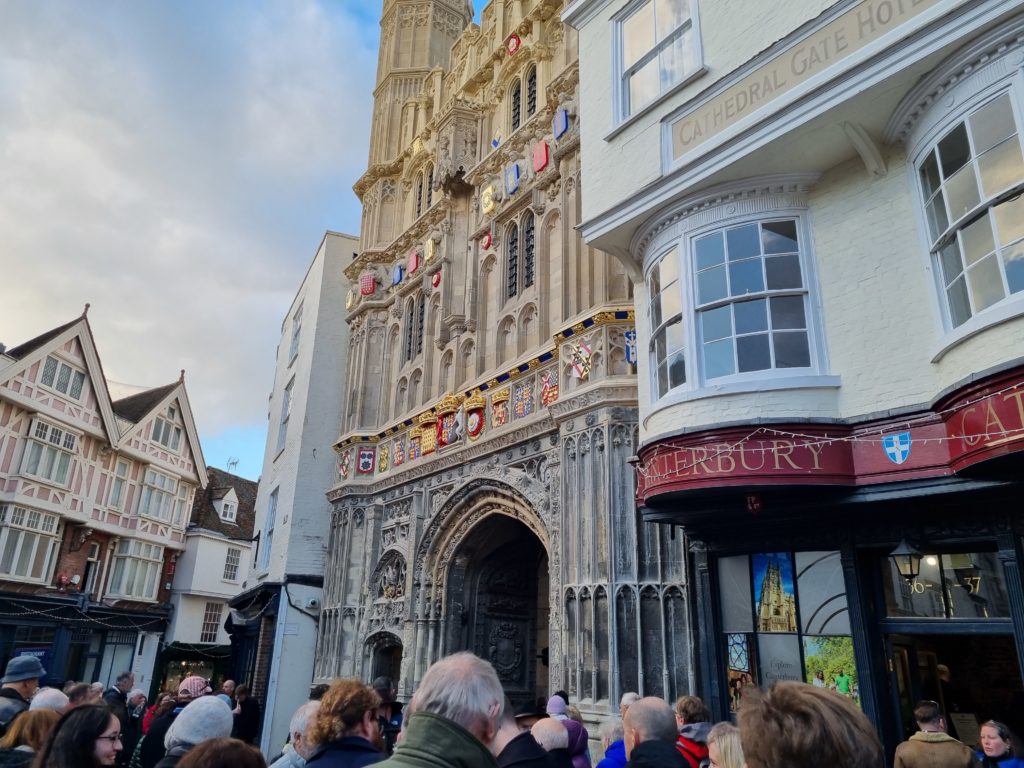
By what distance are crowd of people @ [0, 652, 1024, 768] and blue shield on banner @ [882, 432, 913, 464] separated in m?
2.45

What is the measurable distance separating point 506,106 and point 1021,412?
1491 cm

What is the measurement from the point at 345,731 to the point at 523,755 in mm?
939

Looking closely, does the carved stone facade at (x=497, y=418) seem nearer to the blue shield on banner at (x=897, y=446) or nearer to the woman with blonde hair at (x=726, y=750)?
the blue shield on banner at (x=897, y=446)

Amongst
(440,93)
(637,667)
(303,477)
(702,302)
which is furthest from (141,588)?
(702,302)

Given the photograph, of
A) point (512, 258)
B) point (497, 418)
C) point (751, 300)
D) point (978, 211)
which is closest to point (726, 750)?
point (978, 211)

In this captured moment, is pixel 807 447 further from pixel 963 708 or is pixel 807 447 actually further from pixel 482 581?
pixel 482 581

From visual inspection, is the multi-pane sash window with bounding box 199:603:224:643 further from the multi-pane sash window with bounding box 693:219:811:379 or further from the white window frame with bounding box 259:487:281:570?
the multi-pane sash window with bounding box 693:219:811:379

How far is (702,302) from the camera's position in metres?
8.91

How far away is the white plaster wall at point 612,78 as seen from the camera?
884 centimetres

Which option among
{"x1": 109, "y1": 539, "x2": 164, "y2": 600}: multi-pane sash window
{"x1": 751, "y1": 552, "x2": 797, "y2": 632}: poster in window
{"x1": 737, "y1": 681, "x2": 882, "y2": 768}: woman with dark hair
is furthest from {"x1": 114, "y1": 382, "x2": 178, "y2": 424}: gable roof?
{"x1": 737, "y1": 681, "x2": 882, "y2": 768}: woman with dark hair

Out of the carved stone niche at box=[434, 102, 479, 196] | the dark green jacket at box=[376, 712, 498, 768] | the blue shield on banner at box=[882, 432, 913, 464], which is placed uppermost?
the carved stone niche at box=[434, 102, 479, 196]

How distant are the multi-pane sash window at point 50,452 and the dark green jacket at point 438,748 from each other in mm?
27803

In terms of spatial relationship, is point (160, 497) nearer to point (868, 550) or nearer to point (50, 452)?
point (50, 452)

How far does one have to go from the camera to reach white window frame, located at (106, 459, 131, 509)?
30.3 m
